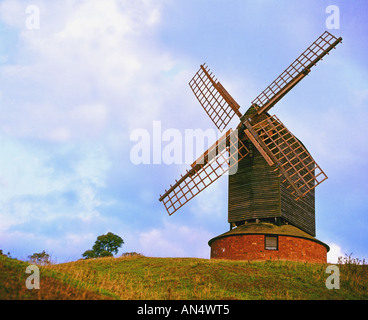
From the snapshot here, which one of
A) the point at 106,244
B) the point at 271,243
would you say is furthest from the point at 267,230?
the point at 106,244

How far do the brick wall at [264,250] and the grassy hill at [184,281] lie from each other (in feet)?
6.89

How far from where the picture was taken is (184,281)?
16.5 metres

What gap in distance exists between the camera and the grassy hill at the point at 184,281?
12.1 m

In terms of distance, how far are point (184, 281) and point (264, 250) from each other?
750cm

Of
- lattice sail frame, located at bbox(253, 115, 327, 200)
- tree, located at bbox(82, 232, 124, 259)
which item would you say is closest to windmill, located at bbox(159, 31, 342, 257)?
lattice sail frame, located at bbox(253, 115, 327, 200)

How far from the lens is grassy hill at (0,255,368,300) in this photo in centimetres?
1209

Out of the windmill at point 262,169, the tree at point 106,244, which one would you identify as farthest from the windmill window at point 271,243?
the tree at point 106,244

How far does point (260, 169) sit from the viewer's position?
24.8m

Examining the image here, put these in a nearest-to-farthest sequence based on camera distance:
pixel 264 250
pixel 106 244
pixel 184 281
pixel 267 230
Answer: pixel 184 281
pixel 264 250
pixel 267 230
pixel 106 244

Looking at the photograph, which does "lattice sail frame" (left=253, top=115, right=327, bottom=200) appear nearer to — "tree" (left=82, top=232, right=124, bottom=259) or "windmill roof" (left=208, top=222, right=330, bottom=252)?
"windmill roof" (left=208, top=222, right=330, bottom=252)

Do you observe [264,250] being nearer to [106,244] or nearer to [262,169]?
[262,169]
